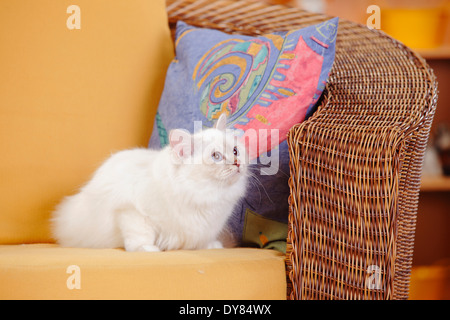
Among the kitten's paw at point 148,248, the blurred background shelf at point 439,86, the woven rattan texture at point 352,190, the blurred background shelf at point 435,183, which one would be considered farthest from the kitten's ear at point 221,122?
the blurred background shelf at point 435,183

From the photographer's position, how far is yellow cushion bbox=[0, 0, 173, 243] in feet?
4.12

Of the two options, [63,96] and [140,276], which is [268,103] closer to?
[140,276]

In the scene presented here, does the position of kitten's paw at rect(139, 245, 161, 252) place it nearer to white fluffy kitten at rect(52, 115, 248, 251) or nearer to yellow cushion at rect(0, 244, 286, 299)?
white fluffy kitten at rect(52, 115, 248, 251)

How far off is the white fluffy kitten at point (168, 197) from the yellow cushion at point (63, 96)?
0.55 ft

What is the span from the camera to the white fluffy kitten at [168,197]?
1.04m

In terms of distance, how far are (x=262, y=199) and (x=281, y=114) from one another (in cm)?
23

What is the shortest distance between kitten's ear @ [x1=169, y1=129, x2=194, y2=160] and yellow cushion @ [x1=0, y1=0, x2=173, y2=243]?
0.40 meters

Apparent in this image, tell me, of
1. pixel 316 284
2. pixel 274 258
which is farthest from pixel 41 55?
pixel 316 284

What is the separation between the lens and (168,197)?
106cm

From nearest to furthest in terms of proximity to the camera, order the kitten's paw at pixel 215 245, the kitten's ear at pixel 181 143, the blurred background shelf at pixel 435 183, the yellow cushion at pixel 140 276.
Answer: the yellow cushion at pixel 140 276
the kitten's ear at pixel 181 143
the kitten's paw at pixel 215 245
the blurred background shelf at pixel 435 183

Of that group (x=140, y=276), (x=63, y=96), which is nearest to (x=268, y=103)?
(x=140, y=276)

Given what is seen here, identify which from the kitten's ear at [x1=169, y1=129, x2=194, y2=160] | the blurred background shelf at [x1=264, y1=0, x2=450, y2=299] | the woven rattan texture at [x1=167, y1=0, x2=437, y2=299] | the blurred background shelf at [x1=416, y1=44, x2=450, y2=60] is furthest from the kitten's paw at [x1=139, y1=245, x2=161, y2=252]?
the blurred background shelf at [x1=416, y1=44, x2=450, y2=60]

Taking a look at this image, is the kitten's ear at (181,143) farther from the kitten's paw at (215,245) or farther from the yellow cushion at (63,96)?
the yellow cushion at (63,96)
